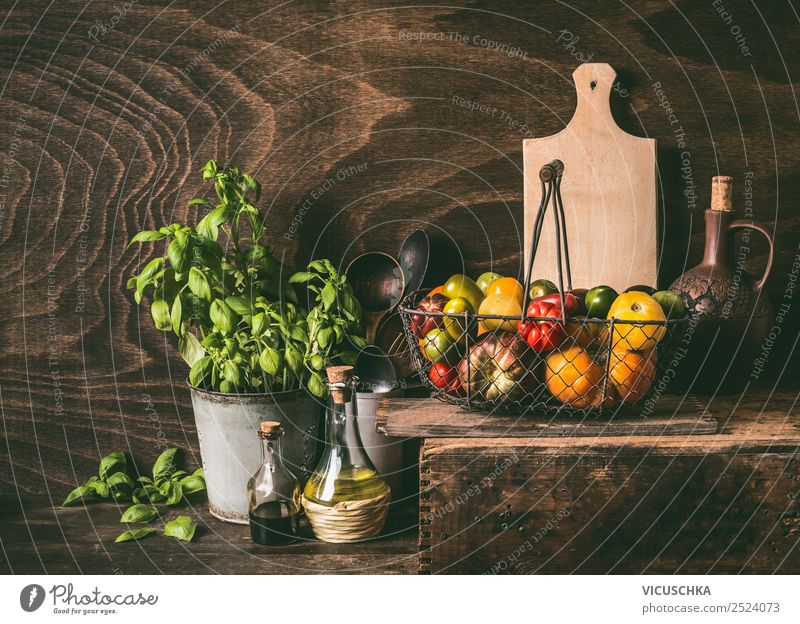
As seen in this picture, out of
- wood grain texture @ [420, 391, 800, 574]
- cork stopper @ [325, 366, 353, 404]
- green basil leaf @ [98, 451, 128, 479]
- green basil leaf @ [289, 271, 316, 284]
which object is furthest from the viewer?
green basil leaf @ [98, 451, 128, 479]

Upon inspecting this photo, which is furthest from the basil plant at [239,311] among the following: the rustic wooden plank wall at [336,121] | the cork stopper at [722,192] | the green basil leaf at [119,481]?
the cork stopper at [722,192]

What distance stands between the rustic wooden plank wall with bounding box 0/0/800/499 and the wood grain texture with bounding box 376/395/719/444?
0.90 feet

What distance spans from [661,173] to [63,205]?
815 mm

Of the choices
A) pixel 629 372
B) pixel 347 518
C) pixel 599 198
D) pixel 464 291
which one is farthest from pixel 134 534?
pixel 599 198

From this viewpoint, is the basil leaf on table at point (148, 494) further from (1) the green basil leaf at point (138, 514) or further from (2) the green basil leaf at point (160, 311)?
(2) the green basil leaf at point (160, 311)

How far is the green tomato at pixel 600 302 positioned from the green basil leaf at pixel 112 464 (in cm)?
67

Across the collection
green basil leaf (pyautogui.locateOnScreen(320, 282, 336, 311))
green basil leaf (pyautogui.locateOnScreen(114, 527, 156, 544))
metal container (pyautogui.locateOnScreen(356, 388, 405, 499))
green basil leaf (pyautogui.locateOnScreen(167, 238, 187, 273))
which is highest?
green basil leaf (pyautogui.locateOnScreen(167, 238, 187, 273))

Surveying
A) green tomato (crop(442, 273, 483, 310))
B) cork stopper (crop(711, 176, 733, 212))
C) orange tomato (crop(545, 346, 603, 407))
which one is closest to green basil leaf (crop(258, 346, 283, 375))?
green tomato (crop(442, 273, 483, 310))

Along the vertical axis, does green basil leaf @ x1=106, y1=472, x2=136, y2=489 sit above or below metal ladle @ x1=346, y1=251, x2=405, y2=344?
below

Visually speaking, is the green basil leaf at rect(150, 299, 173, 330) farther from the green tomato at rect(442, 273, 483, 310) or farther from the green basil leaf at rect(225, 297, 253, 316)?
the green tomato at rect(442, 273, 483, 310)

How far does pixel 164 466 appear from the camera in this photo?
1117mm

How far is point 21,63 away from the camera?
110 cm

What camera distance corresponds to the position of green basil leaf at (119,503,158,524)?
3.34ft

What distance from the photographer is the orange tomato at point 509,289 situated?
90 centimetres
